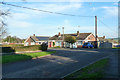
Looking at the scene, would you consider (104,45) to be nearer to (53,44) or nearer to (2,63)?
(53,44)

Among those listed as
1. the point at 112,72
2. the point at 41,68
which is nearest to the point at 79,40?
the point at 41,68

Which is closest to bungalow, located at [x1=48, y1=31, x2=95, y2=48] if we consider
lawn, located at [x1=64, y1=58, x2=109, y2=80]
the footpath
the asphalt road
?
the asphalt road

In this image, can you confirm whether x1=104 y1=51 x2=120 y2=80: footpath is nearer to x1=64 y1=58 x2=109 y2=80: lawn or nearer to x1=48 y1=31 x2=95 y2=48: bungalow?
x1=64 y1=58 x2=109 y2=80: lawn

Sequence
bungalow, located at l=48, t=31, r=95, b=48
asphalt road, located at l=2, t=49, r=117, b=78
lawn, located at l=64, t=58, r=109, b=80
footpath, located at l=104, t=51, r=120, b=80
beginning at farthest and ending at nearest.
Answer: bungalow, located at l=48, t=31, r=95, b=48, asphalt road, located at l=2, t=49, r=117, b=78, lawn, located at l=64, t=58, r=109, b=80, footpath, located at l=104, t=51, r=120, b=80

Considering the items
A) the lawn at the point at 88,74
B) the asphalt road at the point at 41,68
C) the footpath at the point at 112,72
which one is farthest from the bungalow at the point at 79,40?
the lawn at the point at 88,74

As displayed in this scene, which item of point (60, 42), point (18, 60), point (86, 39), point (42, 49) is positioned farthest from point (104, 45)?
point (18, 60)

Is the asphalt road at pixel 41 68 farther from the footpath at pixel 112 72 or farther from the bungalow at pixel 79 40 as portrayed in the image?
the bungalow at pixel 79 40

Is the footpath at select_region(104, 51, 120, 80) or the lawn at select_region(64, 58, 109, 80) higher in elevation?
the footpath at select_region(104, 51, 120, 80)

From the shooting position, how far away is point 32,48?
2708 centimetres

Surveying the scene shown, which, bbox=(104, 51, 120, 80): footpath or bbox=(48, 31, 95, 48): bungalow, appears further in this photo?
bbox=(48, 31, 95, 48): bungalow

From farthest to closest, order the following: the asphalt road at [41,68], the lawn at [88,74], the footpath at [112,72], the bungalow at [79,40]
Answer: the bungalow at [79,40] → the asphalt road at [41,68] → the lawn at [88,74] → the footpath at [112,72]

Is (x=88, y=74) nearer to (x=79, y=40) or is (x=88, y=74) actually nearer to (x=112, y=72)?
(x=112, y=72)

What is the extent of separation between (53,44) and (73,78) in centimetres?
4451

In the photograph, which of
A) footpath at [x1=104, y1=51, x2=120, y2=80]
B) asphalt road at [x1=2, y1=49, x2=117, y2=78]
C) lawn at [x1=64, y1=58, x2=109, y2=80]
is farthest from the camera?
asphalt road at [x1=2, y1=49, x2=117, y2=78]
